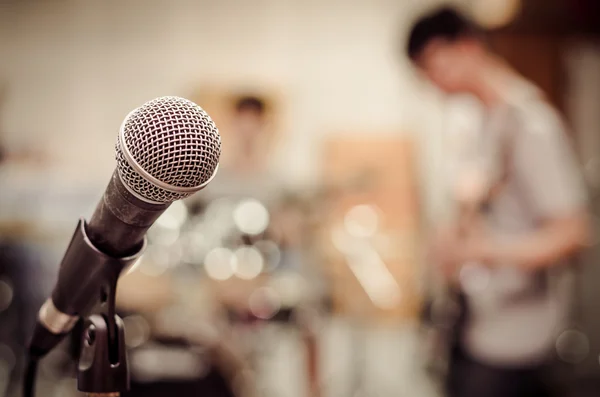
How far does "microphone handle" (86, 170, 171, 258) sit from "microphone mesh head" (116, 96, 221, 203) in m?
0.02

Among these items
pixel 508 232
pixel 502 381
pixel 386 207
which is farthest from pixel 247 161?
pixel 502 381

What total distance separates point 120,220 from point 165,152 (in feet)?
0.35

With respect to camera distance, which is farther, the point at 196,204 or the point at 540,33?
the point at 540,33

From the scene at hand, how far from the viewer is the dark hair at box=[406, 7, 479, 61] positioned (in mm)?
2049

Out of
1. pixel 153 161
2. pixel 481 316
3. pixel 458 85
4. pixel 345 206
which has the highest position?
pixel 153 161

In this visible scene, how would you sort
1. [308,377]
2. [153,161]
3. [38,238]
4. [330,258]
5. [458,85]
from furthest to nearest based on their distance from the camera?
[330,258] → [38,238] → [308,377] → [458,85] → [153,161]

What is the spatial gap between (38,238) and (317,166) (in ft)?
6.63

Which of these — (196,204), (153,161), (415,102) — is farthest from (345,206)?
(153,161)

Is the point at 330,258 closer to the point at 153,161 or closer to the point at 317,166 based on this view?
the point at 317,166

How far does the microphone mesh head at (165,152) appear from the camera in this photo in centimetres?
59

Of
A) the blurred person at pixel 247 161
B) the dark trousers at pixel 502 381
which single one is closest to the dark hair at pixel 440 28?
the dark trousers at pixel 502 381

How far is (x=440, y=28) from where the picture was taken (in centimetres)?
205

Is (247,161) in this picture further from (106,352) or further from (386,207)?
(106,352)

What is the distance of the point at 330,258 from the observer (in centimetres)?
438
